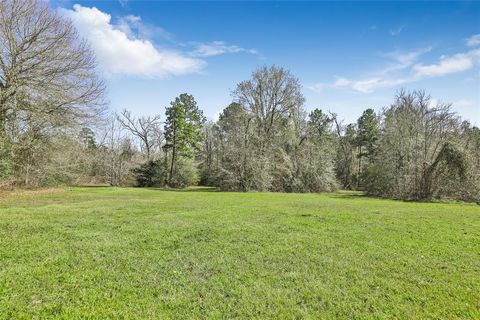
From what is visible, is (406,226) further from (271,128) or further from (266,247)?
(271,128)

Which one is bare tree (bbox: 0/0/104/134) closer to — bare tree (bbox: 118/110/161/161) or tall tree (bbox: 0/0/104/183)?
tall tree (bbox: 0/0/104/183)

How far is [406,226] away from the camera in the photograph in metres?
8.29

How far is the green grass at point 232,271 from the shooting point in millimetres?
3357

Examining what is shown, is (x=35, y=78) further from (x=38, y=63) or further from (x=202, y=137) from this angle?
(x=202, y=137)

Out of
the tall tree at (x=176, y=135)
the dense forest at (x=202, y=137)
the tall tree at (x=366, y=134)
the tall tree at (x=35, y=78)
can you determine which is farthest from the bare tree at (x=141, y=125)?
the tall tree at (x=366, y=134)

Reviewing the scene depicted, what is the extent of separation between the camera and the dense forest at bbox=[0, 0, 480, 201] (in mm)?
15453

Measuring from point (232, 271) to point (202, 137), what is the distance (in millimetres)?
35193

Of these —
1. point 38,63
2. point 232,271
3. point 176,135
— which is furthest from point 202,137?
point 232,271

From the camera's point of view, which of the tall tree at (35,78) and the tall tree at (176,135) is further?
the tall tree at (176,135)

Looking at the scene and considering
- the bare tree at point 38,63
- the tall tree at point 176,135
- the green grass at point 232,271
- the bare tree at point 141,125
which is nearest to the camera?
the green grass at point 232,271

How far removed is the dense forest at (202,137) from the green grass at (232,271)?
36.6ft

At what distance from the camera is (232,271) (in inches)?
177

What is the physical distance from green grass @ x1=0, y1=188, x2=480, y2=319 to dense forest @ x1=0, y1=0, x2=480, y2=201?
36.6 ft

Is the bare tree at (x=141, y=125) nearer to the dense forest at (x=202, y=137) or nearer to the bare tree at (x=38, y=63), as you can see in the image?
the dense forest at (x=202, y=137)
